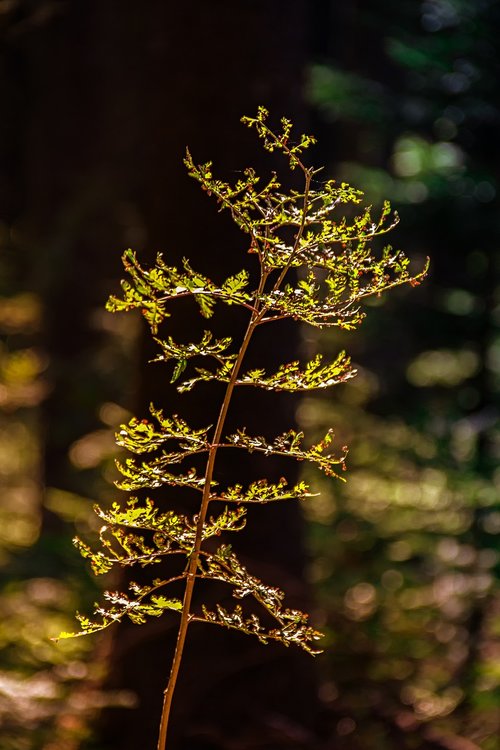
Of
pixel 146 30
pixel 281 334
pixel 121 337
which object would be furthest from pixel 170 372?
pixel 121 337

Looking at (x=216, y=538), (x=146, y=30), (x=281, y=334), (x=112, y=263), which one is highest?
(x=146, y=30)

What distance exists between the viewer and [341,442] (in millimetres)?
6180

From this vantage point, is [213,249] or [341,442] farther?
[341,442]

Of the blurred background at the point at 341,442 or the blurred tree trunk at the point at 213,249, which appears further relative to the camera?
the blurred background at the point at 341,442

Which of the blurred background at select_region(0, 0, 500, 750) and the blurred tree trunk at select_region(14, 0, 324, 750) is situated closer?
the blurred tree trunk at select_region(14, 0, 324, 750)

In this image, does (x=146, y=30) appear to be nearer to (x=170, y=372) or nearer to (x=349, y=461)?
(x=170, y=372)

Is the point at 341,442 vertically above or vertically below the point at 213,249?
below

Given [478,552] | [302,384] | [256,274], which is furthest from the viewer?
[478,552]

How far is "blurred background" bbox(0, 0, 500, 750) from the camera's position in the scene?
3.47 meters

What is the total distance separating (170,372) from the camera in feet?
10.9

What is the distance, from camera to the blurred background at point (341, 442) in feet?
11.4

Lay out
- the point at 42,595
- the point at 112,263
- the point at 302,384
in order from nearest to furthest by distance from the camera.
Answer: the point at 302,384, the point at 42,595, the point at 112,263

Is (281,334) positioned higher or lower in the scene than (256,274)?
lower

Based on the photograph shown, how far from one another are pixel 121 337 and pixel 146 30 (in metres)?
3.59
